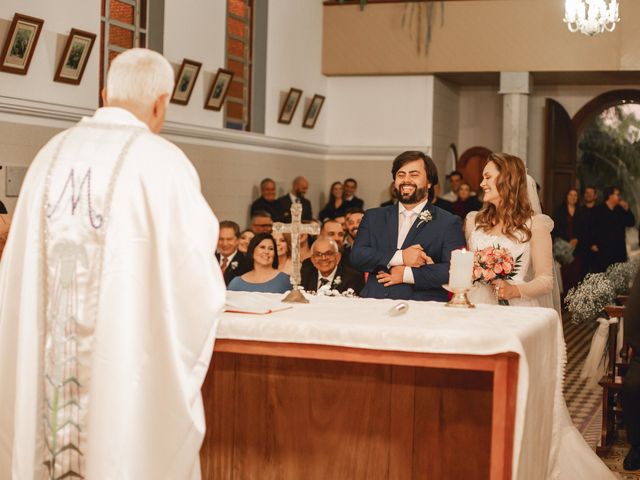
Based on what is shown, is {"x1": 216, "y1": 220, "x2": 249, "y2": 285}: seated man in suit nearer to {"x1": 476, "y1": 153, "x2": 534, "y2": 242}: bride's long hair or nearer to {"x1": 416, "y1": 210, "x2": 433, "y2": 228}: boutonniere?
{"x1": 476, "y1": 153, "x2": 534, "y2": 242}: bride's long hair

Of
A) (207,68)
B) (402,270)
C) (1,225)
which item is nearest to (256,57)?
(207,68)

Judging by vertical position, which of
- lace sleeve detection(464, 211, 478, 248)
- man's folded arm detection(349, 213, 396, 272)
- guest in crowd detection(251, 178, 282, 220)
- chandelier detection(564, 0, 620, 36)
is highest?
chandelier detection(564, 0, 620, 36)

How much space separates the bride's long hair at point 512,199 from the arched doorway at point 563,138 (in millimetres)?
11114

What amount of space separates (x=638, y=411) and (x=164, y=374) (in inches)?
133

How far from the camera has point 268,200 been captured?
47.1 ft

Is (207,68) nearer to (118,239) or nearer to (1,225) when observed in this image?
(1,225)

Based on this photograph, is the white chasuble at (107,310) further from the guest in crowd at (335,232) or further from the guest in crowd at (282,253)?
the guest in crowd at (335,232)

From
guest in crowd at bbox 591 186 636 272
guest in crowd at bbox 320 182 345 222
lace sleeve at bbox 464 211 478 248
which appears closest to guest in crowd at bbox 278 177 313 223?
guest in crowd at bbox 320 182 345 222

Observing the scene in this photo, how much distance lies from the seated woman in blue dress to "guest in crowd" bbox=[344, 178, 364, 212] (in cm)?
860

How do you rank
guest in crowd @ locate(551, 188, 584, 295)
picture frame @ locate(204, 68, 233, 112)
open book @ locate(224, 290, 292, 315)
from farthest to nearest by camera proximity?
guest in crowd @ locate(551, 188, 584, 295), picture frame @ locate(204, 68, 233, 112), open book @ locate(224, 290, 292, 315)

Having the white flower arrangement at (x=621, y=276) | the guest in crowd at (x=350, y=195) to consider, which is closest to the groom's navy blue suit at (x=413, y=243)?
the white flower arrangement at (x=621, y=276)

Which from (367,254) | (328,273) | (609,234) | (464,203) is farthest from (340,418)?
(609,234)

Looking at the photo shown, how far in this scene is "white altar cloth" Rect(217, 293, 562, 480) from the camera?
394 cm

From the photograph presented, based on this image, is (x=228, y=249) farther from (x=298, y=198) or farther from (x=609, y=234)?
(x=609, y=234)
